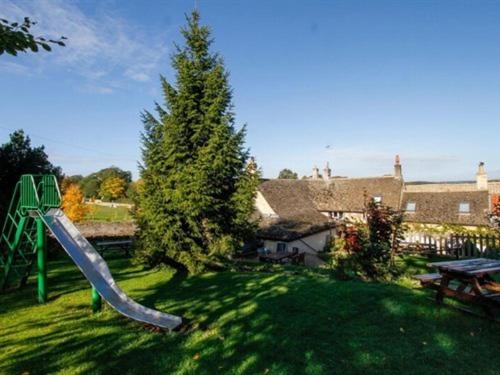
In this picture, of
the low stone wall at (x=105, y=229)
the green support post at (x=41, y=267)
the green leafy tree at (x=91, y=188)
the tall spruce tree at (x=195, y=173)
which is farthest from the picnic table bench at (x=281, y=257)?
the green leafy tree at (x=91, y=188)

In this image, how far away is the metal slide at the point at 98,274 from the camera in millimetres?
7027

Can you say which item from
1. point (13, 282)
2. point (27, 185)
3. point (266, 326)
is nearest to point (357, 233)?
point (266, 326)

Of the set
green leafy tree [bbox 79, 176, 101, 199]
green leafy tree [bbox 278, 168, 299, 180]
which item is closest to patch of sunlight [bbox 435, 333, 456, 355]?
green leafy tree [bbox 79, 176, 101, 199]

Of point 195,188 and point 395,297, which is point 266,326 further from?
point 195,188

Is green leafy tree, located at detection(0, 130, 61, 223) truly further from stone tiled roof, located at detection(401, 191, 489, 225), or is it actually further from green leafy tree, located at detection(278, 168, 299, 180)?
green leafy tree, located at detection(278, 168, 299, 180)

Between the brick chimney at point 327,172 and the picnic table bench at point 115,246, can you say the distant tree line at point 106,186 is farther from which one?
the picnic table bench at point 115,246

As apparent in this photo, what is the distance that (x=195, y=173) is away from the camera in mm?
12156

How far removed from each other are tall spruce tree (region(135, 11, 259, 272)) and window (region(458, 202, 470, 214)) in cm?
2430

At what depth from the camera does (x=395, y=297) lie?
7.73 meters

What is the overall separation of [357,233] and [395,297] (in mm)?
2908

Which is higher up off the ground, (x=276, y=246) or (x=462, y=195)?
(x=462, y=195)

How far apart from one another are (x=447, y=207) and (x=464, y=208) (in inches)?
54.6

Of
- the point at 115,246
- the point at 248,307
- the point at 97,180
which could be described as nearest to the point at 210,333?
the point at 248,307

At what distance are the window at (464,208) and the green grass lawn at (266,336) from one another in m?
25.1
